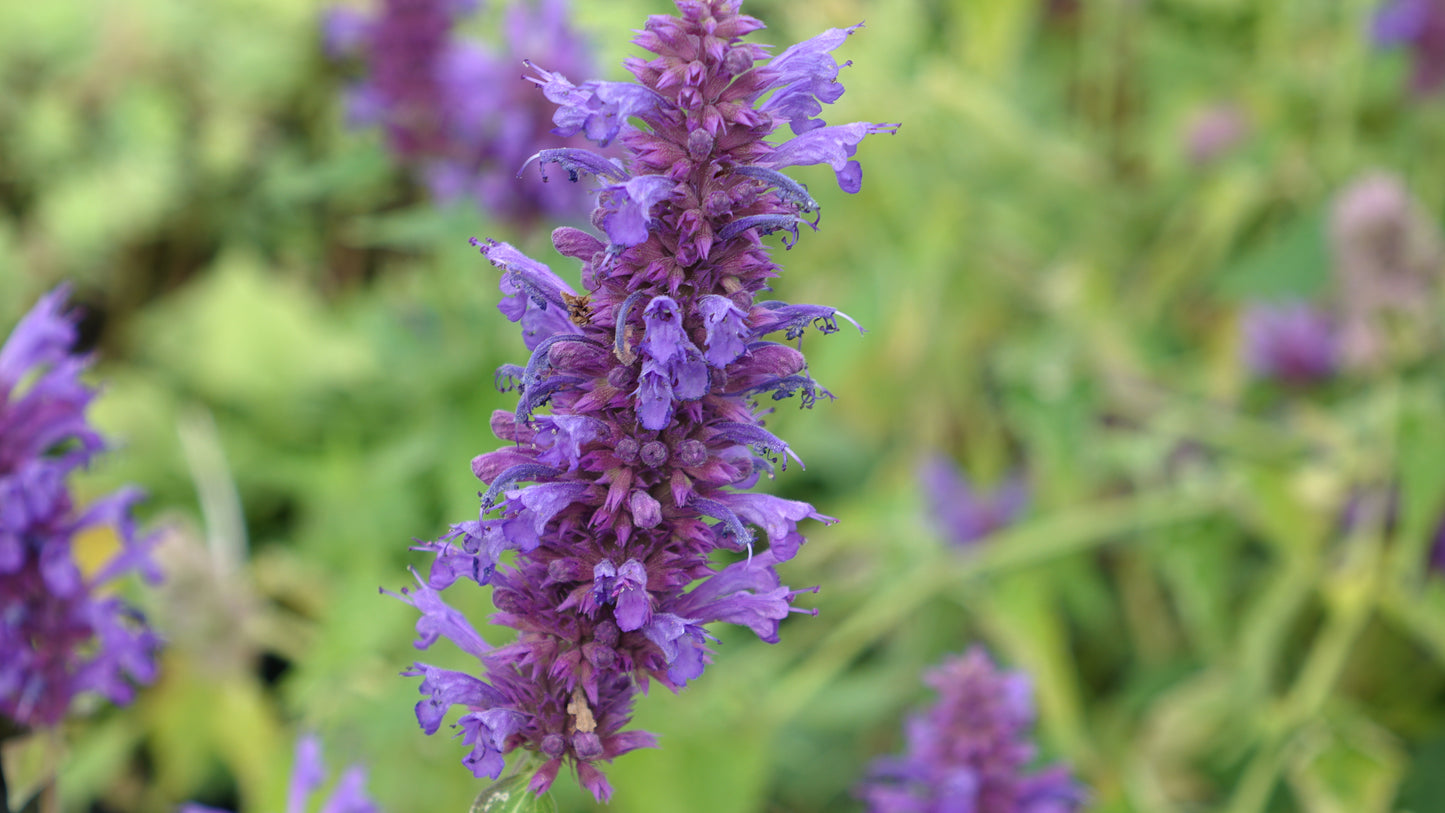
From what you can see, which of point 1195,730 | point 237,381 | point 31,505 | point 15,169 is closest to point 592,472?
point 31,505

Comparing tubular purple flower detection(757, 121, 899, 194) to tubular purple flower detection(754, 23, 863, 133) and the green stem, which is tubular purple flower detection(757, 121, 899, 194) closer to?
tubular purple flower detection(754, 23, 863, 133)

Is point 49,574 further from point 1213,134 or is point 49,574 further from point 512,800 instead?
point 1213,134

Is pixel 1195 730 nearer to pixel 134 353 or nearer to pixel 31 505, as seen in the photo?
pixel 31 505

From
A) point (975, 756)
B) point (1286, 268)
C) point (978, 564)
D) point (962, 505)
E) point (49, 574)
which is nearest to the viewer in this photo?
point (49, 574)

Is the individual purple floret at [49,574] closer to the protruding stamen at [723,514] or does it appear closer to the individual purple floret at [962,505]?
the protruding stamen at [723,514]

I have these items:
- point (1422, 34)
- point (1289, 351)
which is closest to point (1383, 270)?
point (1289, 351)

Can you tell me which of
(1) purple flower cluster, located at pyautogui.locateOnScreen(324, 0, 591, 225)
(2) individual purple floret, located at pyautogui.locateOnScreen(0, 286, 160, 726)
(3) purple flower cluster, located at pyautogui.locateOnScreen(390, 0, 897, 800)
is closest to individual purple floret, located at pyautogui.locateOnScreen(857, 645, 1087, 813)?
(3) purple flower cluster, located at pyautogui.locateOnScreen(390, 0, 897, 800)
